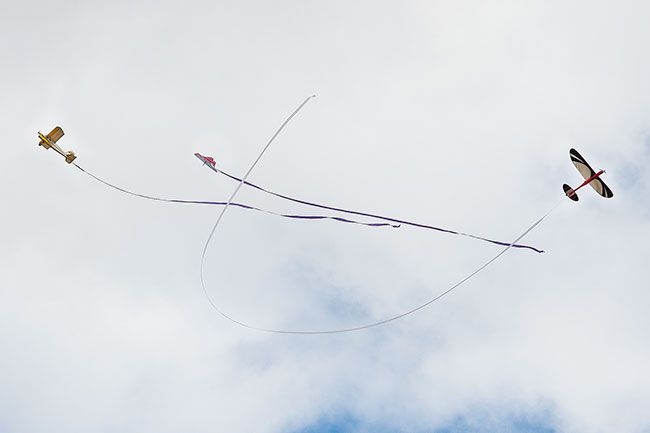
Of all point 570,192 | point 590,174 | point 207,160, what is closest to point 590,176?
point 590,174

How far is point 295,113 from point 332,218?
23.2 ft

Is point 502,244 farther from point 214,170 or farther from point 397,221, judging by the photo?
point 214,170

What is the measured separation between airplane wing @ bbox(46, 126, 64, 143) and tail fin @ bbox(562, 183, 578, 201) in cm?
3685

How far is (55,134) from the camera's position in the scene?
45156mm

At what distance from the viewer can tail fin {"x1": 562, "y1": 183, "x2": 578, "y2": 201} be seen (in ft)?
155

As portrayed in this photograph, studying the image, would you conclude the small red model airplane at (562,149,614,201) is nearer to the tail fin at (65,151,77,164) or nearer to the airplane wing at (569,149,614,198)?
the airplane wing at (569,149,614,198)

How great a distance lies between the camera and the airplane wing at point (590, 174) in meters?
45.5

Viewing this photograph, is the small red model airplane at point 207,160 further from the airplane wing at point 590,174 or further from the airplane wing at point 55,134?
the airplane wing at point 590,174

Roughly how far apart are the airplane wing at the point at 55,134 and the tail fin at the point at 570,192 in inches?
1451

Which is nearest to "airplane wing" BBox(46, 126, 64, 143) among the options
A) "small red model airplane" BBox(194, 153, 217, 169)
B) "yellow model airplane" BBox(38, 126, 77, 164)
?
"yellow model airplane" BBox(38, 126, 77, 164)

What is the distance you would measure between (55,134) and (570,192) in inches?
1470

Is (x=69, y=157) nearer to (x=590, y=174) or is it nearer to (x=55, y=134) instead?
(x=55, y=134)

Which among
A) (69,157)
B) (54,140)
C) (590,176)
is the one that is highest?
(54,140)

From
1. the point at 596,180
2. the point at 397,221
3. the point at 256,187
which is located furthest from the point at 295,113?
the point at 596,180
